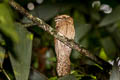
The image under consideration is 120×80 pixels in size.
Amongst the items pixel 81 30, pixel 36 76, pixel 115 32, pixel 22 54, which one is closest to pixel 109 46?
pixel 115 32

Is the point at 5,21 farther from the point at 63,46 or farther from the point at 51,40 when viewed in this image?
the point at 51,40

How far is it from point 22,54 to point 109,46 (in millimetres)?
863

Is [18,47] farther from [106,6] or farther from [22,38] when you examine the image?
[106,6]

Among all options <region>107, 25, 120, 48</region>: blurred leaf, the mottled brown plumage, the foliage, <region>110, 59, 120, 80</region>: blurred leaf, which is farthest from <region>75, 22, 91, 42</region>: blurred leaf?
<region>110, 59, 120, 80</region>: blurred leaf

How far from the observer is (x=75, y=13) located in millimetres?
2232

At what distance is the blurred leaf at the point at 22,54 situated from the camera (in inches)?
48.4

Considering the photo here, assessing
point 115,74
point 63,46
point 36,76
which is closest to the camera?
point 115,74

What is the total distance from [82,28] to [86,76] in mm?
540

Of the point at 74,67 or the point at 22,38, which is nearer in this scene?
the point at 22,38

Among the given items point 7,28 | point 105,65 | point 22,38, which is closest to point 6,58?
point 22,38

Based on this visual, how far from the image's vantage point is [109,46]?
1.98 metres

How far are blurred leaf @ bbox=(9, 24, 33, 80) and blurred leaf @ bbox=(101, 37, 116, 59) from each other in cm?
72

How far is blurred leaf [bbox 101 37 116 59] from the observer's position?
6.16 feet

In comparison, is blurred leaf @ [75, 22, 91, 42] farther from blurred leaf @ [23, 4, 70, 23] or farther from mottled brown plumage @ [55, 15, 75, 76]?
mottled brown plumage @ [55, 15, 75, 76]
